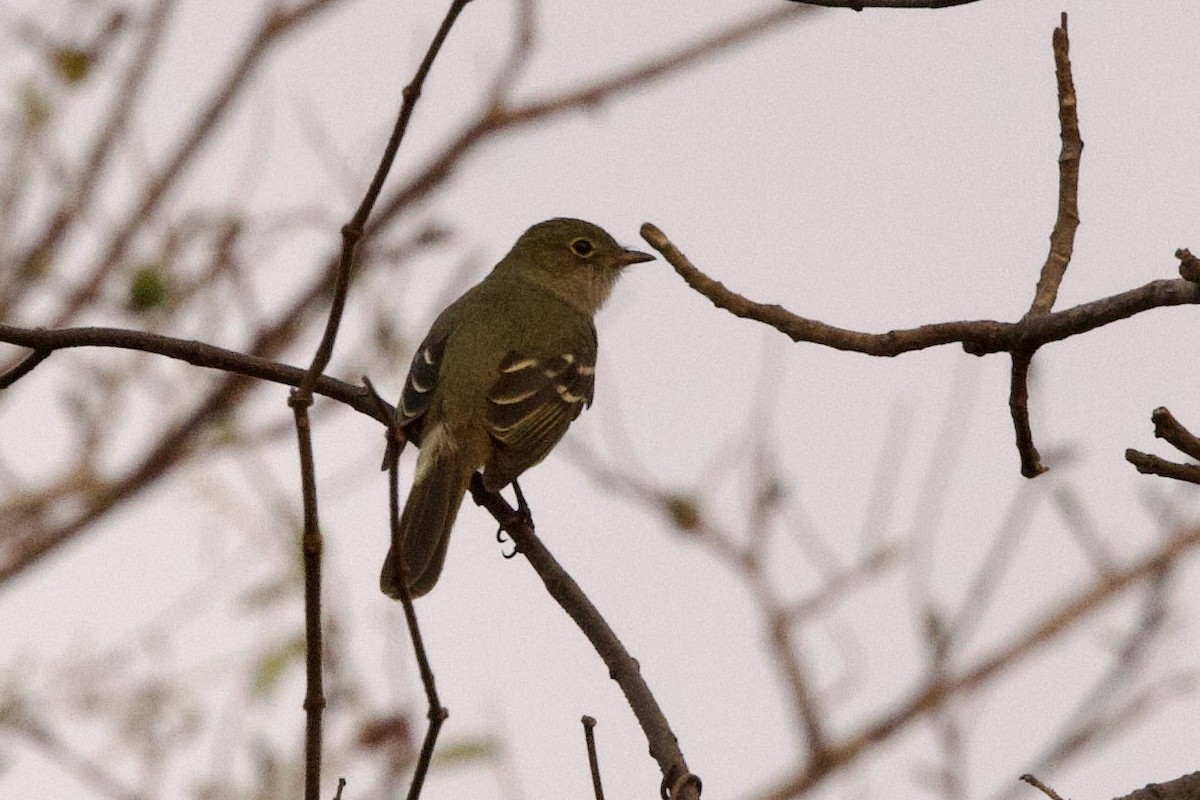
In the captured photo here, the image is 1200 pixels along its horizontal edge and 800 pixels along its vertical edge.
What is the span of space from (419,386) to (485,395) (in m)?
0.23

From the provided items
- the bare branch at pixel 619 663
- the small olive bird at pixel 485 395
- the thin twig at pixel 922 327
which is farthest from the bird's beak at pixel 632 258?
the thin twig at pixel 922 327

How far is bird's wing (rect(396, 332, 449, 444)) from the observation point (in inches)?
229

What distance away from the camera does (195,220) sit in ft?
25.6

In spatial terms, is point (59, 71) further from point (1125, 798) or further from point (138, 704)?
point (1125, 798)

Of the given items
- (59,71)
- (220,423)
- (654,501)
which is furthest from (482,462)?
(59,71)

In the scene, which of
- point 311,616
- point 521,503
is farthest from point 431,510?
point 311,616

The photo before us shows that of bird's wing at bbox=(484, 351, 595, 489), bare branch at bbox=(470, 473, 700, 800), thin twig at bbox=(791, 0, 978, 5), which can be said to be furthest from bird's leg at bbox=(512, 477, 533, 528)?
thin twig at bbox=(791, 0, 978, 5)

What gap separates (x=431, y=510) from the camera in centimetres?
526

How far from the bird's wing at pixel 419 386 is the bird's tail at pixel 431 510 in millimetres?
80

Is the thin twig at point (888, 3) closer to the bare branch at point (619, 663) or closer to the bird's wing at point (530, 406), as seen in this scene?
the bare branch at point (619, 663)

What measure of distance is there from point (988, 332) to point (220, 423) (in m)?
5.52

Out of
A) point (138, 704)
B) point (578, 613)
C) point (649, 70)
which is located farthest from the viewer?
point (649, 70)

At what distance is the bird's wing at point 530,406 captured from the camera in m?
5.57

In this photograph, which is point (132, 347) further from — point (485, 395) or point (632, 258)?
point (632, 258)
